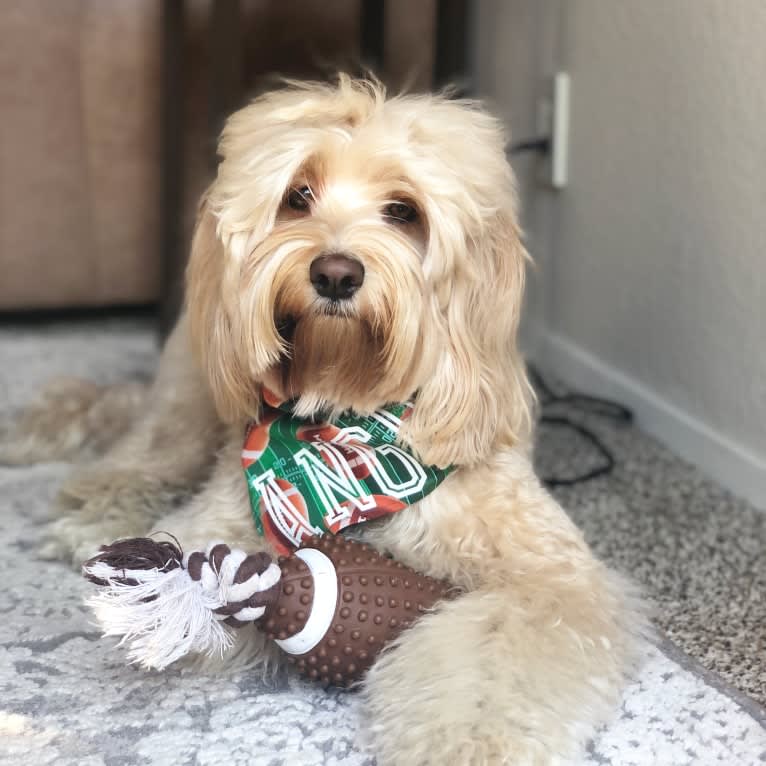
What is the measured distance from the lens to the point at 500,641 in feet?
3.58

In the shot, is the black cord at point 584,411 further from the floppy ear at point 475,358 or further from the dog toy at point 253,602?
the dog toy at point 253,602

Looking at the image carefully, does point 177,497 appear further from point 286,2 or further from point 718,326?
point 286,2

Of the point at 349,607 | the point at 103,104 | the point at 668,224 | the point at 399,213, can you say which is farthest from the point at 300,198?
the point at 103,104

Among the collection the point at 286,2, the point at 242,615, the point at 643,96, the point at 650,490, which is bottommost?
the point at 650,490

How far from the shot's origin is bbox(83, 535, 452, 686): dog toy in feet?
3.33

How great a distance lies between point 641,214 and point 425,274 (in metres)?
0.97

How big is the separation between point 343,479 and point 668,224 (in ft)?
3.30

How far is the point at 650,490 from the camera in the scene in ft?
5.95

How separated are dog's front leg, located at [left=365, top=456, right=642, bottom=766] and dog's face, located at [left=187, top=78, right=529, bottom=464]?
9cm

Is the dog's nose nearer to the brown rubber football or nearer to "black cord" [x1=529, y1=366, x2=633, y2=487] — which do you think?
the brown rubber football

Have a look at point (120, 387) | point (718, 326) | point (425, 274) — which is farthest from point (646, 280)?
point (120, 387)

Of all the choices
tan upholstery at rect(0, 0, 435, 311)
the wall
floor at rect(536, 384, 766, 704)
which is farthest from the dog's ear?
tan upholstery at rect(0, 0, 435, 311)

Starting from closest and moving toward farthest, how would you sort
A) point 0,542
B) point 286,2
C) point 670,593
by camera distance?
point 670,593 → point 0,542 → point 286,2

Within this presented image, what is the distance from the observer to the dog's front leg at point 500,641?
997mm
